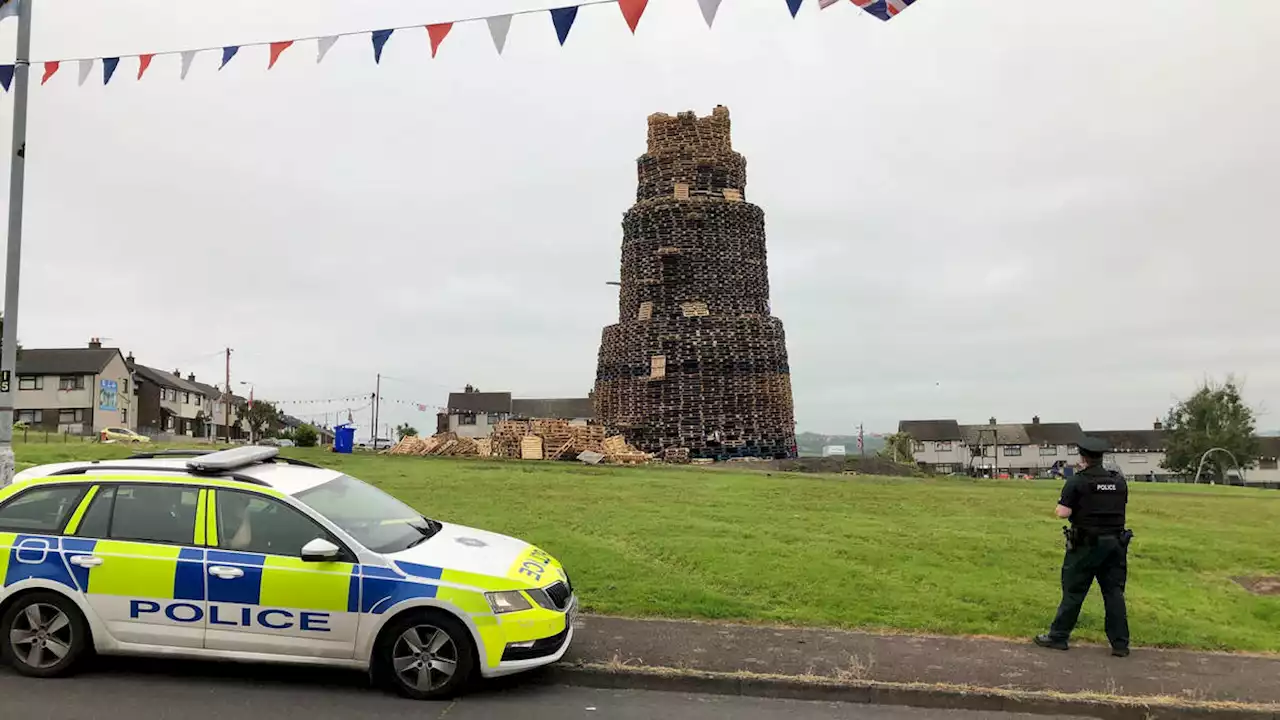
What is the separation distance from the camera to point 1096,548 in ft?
24.2

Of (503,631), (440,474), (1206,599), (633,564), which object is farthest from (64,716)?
(440,474)

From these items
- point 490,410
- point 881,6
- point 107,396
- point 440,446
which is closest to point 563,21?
point 881,6

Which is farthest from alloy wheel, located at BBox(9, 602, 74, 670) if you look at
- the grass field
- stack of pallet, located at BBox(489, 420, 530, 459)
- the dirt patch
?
stack of pallet, located at BBox(489, 420, 530, 459)

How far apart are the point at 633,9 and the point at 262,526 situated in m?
5.63

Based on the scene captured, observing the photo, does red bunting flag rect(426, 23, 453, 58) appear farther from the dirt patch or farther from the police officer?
the dirt patch

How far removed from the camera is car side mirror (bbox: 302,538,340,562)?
20.1 ft

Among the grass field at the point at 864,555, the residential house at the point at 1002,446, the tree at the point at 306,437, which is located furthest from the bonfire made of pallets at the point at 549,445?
the residential house at the point at 1002,446

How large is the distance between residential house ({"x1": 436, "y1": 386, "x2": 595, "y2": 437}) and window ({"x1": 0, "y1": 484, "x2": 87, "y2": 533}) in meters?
74.1

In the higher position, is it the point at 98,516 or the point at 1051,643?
the point at 98,516

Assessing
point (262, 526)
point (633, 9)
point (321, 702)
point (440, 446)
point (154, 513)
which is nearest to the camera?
point (321, 702)

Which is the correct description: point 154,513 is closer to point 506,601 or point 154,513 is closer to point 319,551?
point 319,551

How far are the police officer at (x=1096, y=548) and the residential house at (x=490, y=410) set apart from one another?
73.8 meters

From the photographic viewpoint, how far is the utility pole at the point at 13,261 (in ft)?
28.9

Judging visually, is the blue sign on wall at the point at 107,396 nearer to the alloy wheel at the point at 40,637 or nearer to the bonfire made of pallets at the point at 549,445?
the bonfire made of pallets at the point at 549,445
